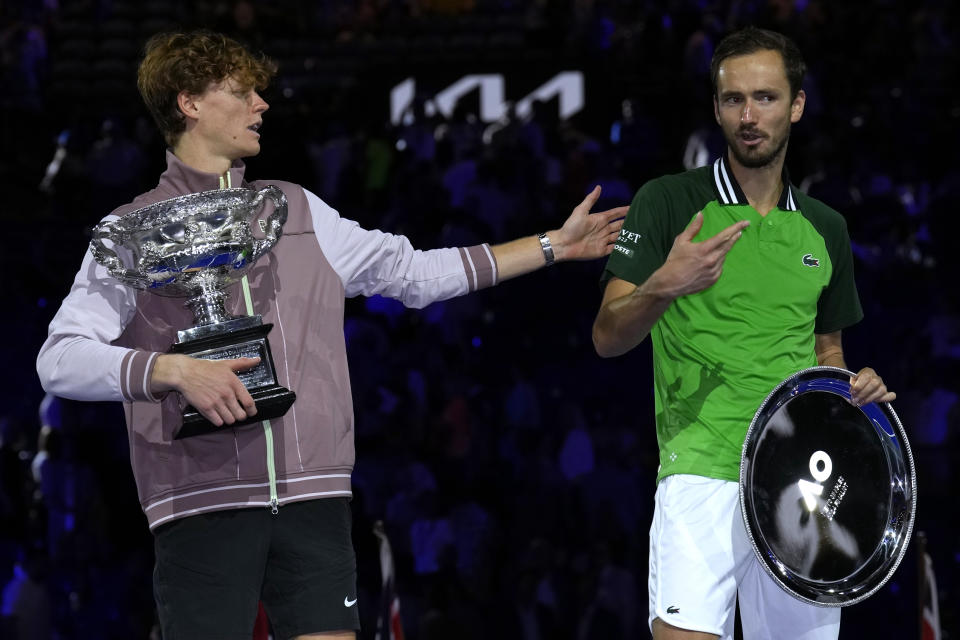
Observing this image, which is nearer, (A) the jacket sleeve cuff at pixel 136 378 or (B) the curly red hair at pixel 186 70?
(A) the jacket sleeve cuff at pixel 136 378

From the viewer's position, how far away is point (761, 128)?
3662 millimetres

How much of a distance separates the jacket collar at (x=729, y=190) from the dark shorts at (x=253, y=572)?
1360 mm

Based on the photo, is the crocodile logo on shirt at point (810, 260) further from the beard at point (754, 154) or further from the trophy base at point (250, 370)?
the trophy base at point (250, 370)

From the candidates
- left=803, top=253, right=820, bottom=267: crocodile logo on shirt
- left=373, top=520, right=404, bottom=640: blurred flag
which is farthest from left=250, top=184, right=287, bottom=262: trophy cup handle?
left=373, top=520, right=404, bottom=640: blurred flag

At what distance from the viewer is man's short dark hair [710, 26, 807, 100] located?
12.1 feet

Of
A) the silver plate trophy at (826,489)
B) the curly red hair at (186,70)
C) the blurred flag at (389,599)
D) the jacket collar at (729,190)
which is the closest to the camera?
the curly red hair at (186,70)

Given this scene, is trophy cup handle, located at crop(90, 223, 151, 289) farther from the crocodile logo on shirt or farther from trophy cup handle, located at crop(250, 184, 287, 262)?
the crocodile logo on shirt

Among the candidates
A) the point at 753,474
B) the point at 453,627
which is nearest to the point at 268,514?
the point at 753,474

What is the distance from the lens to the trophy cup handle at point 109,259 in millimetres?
3064

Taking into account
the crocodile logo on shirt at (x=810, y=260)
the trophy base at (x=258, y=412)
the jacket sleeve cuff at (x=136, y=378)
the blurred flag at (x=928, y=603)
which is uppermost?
the crocodile logo on shirt at (x=810, y=260)

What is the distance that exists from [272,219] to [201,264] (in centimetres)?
25

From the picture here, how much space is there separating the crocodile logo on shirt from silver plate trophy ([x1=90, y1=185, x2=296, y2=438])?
58.6 inches

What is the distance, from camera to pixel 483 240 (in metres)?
10.4

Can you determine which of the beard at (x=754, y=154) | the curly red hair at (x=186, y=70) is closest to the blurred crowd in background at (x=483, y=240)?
the curly red hair at (x=186, y=70)
